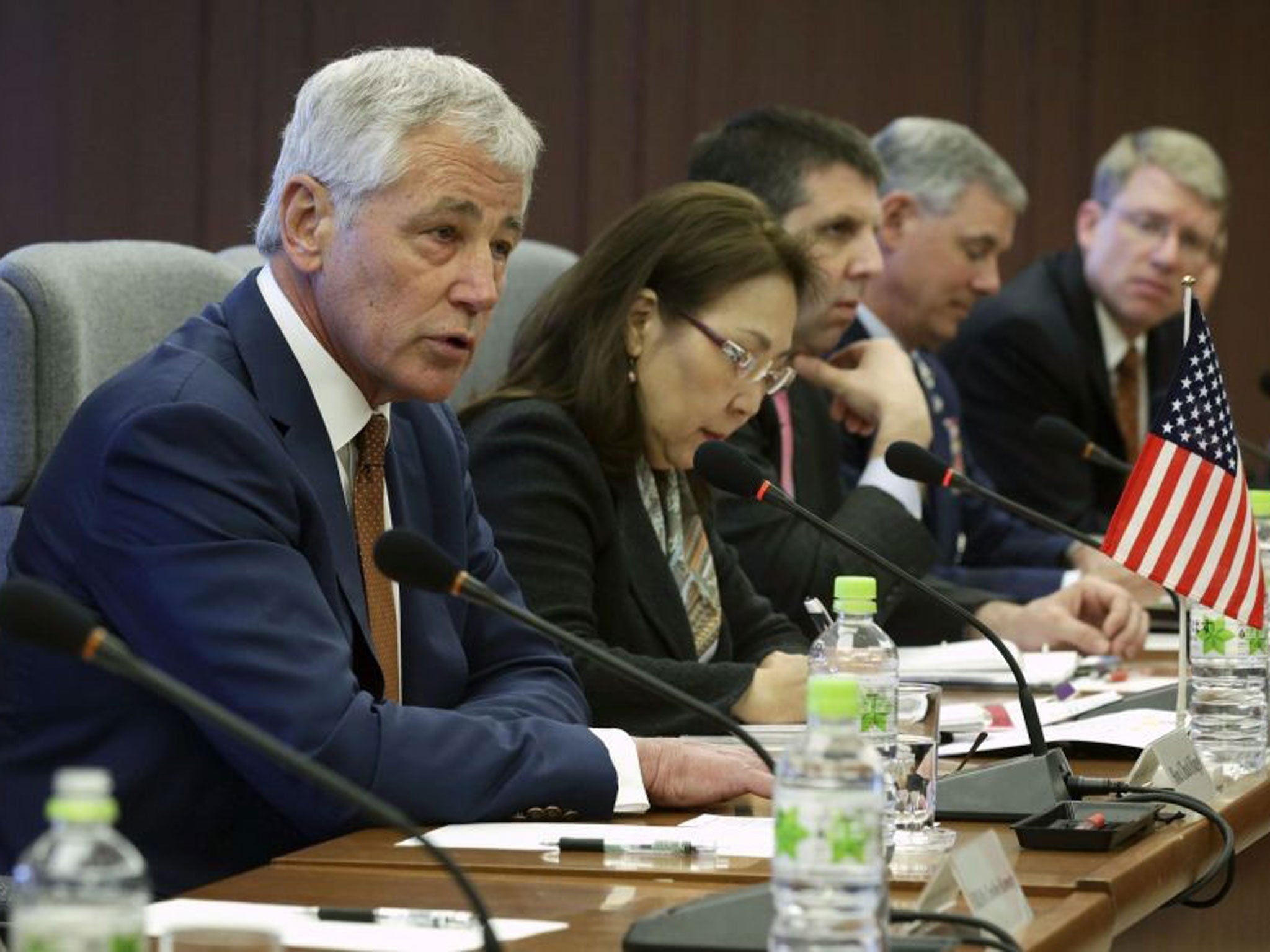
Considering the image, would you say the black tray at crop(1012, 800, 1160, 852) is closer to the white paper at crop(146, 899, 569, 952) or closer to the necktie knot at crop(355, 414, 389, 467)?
the white paper at crop(146, 899, 569, 952)

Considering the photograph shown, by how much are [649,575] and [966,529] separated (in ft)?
6.42

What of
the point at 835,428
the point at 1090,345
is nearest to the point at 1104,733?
the point at 835,428

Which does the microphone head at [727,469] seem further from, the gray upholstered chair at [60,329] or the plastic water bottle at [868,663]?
the gray upholstered chair at [60,329]

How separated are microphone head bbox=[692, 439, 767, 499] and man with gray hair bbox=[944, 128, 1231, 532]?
2.73 meters

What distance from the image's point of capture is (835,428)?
12.6 feet

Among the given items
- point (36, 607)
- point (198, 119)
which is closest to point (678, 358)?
point (36, 607)

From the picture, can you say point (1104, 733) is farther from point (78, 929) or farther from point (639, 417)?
point (78, 929)

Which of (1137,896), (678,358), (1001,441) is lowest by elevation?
(1001,441)

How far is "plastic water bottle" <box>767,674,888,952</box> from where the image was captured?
1280 millimetres

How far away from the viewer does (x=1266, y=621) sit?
9.16 feet

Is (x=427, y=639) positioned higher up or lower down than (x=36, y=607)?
lower down

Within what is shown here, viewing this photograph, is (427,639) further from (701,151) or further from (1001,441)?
(1001,441)

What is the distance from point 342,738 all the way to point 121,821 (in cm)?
23

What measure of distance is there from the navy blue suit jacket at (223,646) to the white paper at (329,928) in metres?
0.34
